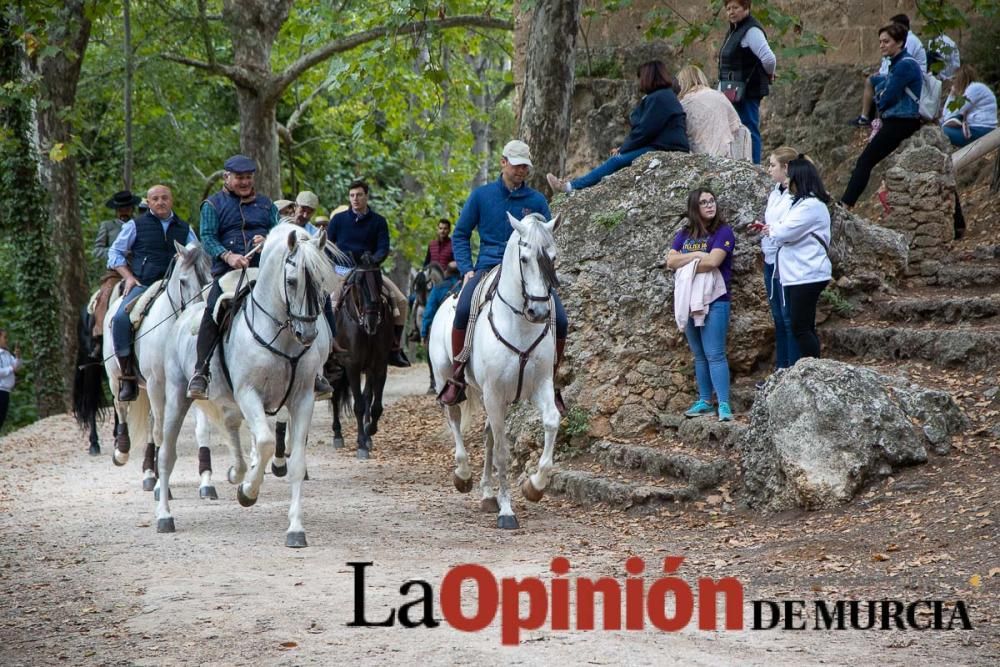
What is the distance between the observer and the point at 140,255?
42.0ft

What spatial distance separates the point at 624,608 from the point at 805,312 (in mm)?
4576

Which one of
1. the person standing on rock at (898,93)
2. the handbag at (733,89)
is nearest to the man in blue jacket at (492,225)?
the handbag at (733,89)

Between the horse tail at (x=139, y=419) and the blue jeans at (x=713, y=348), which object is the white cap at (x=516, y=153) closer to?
the blue jeans at (x=713, y=348)

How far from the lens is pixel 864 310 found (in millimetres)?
12547

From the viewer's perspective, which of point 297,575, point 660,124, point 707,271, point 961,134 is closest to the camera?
point 297,575

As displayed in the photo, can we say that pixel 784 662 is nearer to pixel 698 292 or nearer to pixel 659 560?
pixel 659 560

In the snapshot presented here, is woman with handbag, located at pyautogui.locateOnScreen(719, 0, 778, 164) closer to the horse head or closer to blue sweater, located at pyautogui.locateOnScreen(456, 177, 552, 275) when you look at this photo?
blue sweater, located at pyautogui.locateOnScreen(456, 177, 552, 275)

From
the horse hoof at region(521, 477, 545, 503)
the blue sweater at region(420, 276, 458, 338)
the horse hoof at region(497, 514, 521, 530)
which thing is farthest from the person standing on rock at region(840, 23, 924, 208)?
the blue sweater at region(420, 276, 458, 338)

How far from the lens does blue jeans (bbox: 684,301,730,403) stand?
11258 mm

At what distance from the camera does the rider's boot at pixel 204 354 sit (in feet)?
32.6

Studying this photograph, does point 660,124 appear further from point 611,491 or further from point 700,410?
point 611,491

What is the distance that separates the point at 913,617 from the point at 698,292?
5.00 metres

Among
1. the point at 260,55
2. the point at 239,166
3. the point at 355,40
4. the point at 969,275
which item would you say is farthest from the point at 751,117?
the point at 260,55

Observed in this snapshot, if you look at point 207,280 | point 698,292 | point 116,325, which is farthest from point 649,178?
point 116,325
